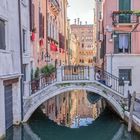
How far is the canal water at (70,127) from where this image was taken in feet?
58.3

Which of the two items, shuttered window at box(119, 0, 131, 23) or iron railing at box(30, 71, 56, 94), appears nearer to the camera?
iron railing at box(30, 71, 56, 94)

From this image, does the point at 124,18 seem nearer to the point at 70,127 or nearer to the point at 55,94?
Result: the point at 55,94

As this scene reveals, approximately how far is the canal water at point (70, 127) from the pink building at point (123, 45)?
8.94ft

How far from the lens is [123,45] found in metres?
27.1

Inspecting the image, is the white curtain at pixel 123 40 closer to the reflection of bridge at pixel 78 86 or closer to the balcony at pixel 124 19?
the balcony at pixel 124 19

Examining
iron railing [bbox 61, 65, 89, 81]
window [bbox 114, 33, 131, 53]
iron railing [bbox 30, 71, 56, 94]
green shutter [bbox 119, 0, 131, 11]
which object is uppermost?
green shutter [bbox 119, 0, 131, 11]

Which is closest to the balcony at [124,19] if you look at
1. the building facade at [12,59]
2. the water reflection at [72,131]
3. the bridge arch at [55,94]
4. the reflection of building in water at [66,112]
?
the reflection of building in water at [66,112]

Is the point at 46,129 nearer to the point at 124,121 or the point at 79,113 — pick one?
the point at 124,121

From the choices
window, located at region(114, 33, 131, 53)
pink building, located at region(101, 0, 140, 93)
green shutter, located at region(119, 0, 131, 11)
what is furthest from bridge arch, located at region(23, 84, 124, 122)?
green shutter, located at region(119, 0, 131, 11)

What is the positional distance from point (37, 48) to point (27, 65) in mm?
4359

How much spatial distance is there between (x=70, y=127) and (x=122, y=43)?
8629 mm

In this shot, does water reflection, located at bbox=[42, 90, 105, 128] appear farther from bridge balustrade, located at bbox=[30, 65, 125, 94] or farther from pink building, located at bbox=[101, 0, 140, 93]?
pink building, located at bbox=[101, 0, 140, 93]

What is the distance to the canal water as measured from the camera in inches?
699

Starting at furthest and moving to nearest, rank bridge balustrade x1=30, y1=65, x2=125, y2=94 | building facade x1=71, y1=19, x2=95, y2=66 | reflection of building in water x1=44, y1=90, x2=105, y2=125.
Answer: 1. building facade x1=71, y1=19, x2=95, y2=66
2. reflection of building in water x1=44, y1=90, x2=105, y2=125
3. bridge balustrade x1=30, y1=65, x2=125, y2=94
